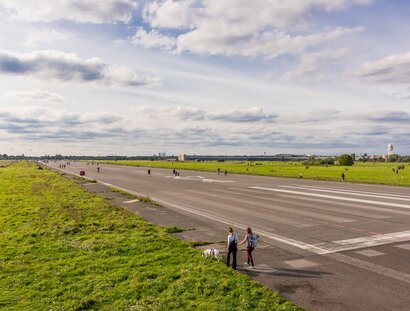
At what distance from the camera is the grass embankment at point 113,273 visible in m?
12.3

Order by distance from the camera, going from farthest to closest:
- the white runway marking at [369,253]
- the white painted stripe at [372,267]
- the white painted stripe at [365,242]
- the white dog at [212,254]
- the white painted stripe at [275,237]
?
the white painted stripe at [365,242] → the white painted stripe at [275,237] → the white runway marking at [369,253] → the white dog at [212,254] → the white painted stripe at [372,267]

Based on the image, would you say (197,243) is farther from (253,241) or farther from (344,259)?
(344,259)

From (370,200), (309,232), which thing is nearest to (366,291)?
(309,232)

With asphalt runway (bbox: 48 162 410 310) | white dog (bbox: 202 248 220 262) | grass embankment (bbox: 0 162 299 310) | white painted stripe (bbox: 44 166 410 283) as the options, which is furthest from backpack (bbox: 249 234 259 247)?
white painted stripe (bbox: 44 166 410 283)

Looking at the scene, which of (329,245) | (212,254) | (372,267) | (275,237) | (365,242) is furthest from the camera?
(275,237)

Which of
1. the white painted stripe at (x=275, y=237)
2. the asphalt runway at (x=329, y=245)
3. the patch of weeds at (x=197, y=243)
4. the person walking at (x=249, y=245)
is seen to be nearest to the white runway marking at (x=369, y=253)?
the asphalt runway at (x=329, y=245)

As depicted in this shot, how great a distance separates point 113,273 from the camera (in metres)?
15.2

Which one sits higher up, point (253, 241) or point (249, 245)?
point (253, 241)

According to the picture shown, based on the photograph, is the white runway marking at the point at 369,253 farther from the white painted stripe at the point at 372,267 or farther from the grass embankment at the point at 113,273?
the grass embankment at the point at 113,273

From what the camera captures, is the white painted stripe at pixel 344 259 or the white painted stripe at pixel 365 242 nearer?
the white painted stripe at pixel 344 259

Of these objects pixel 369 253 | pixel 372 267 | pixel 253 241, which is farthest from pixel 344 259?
pixel 253 241

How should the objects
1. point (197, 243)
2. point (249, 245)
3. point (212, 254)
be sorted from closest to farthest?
point (249, 245)
point (212, 254)
point (197, 243)

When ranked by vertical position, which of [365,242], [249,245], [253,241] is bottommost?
[365,242]

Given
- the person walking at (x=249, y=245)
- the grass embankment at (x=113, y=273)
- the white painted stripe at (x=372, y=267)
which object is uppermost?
the person walking at (x=249, y=245)
